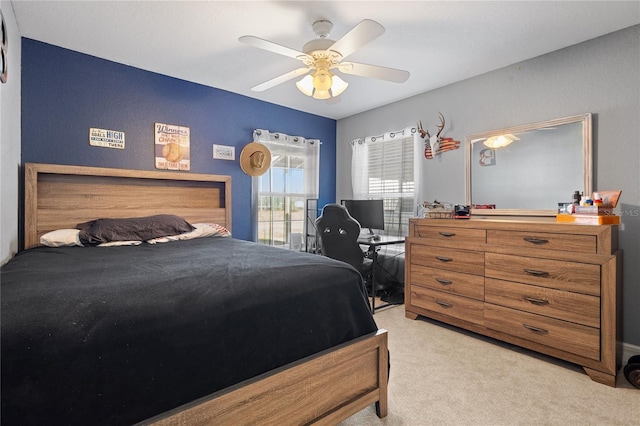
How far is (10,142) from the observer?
2.06 metres

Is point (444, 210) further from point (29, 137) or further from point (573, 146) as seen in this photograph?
point (29, 137)

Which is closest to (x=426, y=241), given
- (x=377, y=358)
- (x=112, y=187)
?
(x=377, y=358)

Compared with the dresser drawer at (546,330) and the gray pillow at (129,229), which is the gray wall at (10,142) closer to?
the gray pillow at (129,229)

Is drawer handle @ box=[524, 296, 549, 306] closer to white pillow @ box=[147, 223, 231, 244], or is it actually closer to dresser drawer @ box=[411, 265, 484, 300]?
dresser drawer @ box=[411, 265, 484, 300]

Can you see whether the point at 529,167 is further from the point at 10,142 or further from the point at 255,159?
→ the point at 10,142

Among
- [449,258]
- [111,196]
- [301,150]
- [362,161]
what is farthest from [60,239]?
[362,161]

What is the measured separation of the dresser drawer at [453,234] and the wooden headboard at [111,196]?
2.01 meters

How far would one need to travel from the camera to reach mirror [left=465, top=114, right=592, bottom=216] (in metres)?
2.44

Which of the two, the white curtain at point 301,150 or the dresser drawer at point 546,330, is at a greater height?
the white curtain at point 301,150

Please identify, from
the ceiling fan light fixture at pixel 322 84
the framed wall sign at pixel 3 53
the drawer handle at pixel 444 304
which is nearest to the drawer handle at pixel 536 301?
the drawer handle at pixel 444 304

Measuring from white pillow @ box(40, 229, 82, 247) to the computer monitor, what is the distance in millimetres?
2695

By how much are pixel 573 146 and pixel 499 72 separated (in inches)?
37.9

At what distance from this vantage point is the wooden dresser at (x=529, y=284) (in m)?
1.91

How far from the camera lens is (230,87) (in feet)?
11.3
